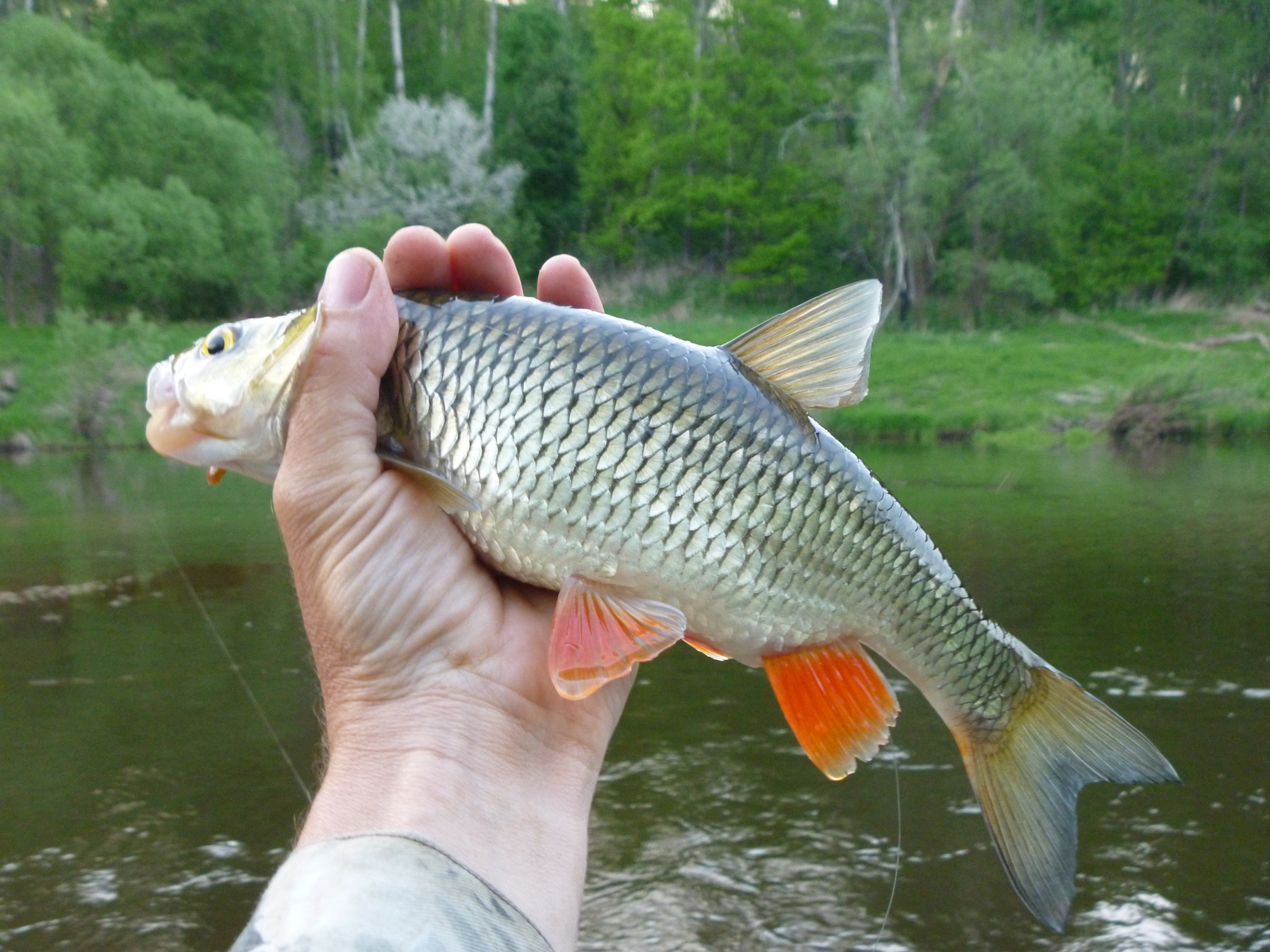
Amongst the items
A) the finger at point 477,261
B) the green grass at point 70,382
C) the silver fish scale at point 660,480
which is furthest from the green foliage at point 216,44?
the silver fish scale at point 660,480

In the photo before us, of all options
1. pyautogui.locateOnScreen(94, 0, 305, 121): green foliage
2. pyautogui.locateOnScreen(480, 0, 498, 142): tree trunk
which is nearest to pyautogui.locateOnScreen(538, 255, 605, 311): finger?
pyautogui.locateOnScreen(480, 0, 498, 142): tree trunk

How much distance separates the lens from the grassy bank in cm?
2450

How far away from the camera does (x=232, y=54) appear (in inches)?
1580

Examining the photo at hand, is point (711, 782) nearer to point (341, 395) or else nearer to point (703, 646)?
point (703, 646)

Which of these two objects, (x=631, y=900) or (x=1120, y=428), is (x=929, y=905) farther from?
(x=1120, y=428)

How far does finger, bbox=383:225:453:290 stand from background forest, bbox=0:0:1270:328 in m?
28.4

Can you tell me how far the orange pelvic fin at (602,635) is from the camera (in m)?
2.03

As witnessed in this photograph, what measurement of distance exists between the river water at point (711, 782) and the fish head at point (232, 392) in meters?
4.04

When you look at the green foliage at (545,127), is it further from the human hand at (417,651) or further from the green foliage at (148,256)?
the human hand at (417,651)

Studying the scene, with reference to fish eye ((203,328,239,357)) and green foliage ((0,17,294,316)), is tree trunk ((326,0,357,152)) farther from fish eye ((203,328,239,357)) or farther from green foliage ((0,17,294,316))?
fish eye ((203,328,239,357))

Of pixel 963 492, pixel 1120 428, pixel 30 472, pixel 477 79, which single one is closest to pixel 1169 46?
pixel 1120 428

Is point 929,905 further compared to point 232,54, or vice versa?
point 232,54

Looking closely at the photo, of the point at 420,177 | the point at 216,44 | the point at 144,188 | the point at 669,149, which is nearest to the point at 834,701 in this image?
the point at 144,188

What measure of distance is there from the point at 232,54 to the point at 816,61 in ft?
65.9
